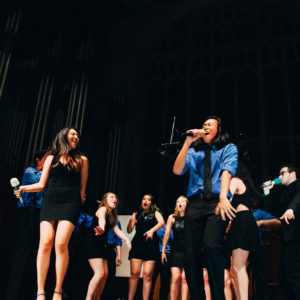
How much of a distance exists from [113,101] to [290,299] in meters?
6.77

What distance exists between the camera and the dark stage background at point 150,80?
7625mm

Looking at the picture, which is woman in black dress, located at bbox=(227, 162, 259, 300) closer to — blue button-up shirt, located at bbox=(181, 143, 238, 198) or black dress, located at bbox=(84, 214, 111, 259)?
blue button-up shirt, located at bbox=(181, 143, 238, 198)

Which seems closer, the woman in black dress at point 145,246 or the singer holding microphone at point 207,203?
the singer holding microphone at point 207,203

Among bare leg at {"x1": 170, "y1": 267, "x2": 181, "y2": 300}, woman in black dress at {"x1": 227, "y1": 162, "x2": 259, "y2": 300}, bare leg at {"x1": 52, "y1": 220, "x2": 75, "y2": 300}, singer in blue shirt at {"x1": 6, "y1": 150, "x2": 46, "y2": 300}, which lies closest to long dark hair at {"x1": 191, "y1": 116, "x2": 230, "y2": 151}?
woman in black dress at {"x1": 227, "y1": 162, "x2": 259, "y2": 300}

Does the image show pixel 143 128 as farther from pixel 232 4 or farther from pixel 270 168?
pixel 232 4

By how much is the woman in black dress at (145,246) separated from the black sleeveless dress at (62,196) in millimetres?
2062

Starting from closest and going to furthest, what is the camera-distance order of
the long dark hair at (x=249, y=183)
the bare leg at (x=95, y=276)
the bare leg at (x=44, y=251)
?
1. the bare leg at (x=44, y=251)
2. the long dark hair at (x=249, y=183)
3. the bare leg at (x=95, y=276)

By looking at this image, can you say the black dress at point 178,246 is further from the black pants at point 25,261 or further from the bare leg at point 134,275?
the black pants at point 25,261

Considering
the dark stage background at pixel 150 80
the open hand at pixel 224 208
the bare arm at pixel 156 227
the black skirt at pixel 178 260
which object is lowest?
the black skirt at pixel 178 260

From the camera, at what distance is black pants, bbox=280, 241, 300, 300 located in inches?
145

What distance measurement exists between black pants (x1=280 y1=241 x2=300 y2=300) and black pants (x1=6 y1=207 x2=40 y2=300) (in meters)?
2.62

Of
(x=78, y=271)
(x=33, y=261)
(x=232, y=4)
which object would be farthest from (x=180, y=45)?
(x=33, y=261)

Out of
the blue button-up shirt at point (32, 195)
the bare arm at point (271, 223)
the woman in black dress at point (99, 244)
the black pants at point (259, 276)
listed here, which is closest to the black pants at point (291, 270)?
the black pants at point (259, 276)

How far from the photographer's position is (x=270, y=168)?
824cm
